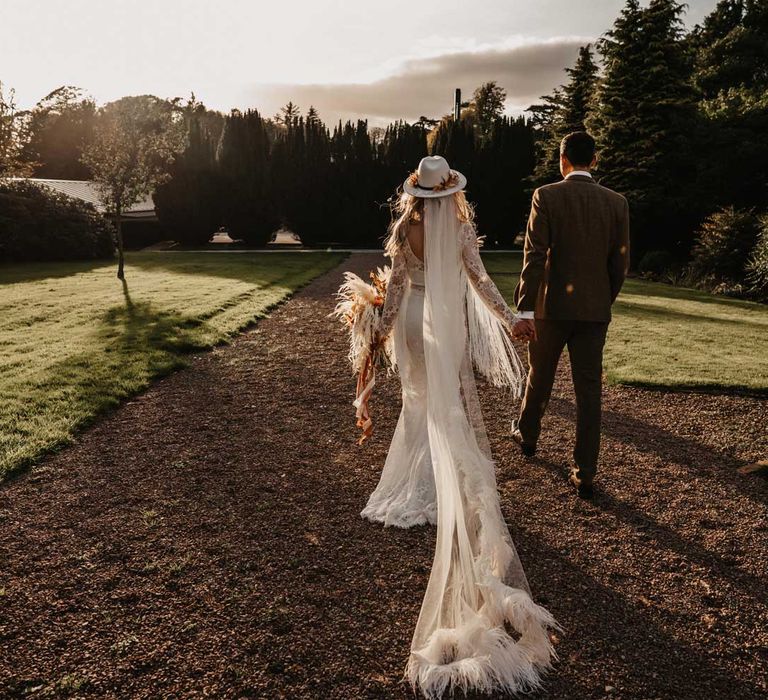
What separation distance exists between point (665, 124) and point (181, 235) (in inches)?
957

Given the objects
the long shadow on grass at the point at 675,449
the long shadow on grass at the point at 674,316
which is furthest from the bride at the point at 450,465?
the long shadow on grass at the point at 674,316

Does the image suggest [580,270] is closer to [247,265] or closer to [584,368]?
[584,368]

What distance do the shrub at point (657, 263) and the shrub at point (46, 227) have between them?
2143 cm

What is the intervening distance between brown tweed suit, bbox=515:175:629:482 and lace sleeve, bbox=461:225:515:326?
22 centimetres

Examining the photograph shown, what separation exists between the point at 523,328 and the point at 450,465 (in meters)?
1.21

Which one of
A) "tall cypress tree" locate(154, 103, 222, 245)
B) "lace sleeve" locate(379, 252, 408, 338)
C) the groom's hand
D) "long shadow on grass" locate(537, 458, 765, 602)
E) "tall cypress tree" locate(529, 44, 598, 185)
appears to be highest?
"tall cypress tree" locate(529, 44, 598, 185)

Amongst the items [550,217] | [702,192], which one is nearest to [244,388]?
[550,217]

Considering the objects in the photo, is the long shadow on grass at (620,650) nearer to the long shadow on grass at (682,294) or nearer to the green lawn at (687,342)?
the green lawn at (687,342)

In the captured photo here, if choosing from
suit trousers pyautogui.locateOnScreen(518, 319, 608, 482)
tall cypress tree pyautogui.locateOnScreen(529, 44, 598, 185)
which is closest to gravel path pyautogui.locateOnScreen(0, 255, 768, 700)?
suit trousers pyautogui.locateOnScreen(518, 319, 608, 482)

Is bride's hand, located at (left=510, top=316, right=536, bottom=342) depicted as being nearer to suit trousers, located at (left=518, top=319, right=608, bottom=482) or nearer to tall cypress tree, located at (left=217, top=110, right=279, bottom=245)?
suit trousers, located at (left=518, top=319, right=608, bottom=482)

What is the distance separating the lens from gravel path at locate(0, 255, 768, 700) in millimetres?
2479

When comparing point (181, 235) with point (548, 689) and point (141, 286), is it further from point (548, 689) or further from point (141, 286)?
point (548, 689)

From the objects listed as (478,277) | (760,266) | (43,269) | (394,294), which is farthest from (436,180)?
(43,269)

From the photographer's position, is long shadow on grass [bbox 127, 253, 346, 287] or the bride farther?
long shadow on grass [bbox 127, 253, 346, 287]
